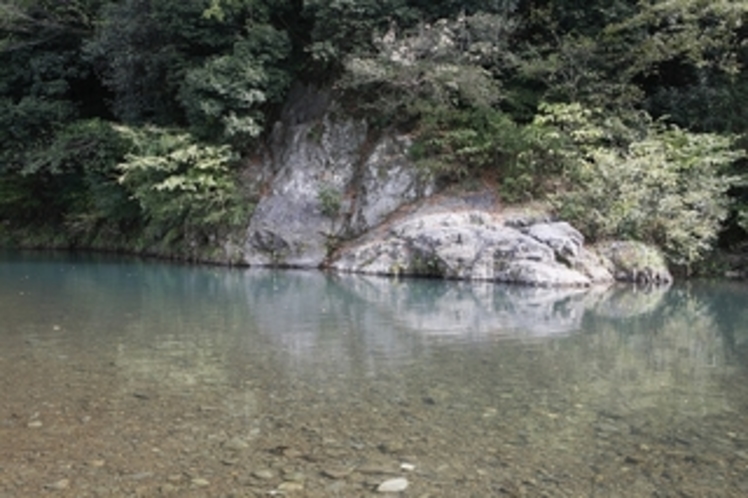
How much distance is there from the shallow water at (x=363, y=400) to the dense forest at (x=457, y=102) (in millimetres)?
5852

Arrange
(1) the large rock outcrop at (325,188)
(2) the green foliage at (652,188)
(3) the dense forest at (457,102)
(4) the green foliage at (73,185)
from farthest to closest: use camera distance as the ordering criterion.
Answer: (4) the green foliage at (73,185) → (1) the large rock outcrop at (325,188) → (3) the dense forest at (457,102) → (2) the green foliage at (652,188)

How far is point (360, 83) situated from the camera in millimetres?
17594

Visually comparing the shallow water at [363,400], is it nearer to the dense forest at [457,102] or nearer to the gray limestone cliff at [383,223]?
the gray limestone cliff at [383,223]

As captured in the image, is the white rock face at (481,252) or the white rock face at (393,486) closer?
the white rock face at (393,486)

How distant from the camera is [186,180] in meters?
17.4

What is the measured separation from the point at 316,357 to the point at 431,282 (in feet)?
25.9

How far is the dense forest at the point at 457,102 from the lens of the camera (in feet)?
50.6

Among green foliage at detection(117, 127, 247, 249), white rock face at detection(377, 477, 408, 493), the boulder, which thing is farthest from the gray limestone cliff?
white rock face at detection(377, 477, 408, 493)

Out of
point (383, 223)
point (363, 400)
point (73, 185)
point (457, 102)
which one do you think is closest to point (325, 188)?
point (383, 223)

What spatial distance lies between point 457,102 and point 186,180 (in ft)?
23.6

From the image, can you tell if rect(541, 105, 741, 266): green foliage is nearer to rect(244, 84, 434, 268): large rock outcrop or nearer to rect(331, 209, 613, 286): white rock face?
rect(331, 209, 613, 286): white rock face

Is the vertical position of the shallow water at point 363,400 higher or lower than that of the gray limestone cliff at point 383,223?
lower

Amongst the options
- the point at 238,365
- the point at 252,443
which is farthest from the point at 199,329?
the point at 252,443

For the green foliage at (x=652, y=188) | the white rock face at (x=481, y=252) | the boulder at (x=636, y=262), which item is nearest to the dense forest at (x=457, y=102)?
the green foliage at (x=652, y=188)
